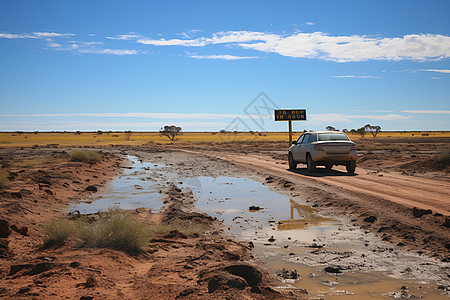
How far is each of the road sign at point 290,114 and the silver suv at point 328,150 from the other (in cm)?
2132

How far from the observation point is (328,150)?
18016 millimetres

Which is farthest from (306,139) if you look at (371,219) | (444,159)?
(371,219)

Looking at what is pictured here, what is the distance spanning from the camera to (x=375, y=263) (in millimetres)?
5910

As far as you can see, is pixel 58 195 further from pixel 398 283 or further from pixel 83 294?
pixel 398 283

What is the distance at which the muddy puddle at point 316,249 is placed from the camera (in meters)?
4.96

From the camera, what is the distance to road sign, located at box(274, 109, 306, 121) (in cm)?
4097

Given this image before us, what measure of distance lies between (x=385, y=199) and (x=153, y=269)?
24.8 feet

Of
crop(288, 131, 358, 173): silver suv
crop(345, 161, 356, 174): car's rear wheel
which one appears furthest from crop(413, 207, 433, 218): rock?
crop(345, 161, 356, 174): car's rear wheel

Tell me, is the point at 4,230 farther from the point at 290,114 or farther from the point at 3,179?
the point at 290,114

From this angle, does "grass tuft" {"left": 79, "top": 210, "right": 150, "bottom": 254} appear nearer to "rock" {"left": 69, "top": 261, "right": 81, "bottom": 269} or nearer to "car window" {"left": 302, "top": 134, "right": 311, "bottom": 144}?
"rock" {"left": 69, "top": 261, "right": 81, "bottom": 269}

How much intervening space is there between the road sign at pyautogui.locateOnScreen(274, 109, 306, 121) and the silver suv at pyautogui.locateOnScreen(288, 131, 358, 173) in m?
21.3

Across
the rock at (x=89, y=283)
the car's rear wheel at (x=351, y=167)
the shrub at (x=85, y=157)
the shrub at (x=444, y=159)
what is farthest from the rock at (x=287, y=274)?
the shrub at (x=85, y=157)

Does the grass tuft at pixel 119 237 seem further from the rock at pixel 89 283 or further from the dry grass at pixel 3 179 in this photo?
the dry grass at pixel 3 179

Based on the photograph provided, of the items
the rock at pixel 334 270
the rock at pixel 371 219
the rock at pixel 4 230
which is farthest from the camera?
the rock at pixel 371 219
